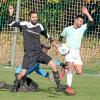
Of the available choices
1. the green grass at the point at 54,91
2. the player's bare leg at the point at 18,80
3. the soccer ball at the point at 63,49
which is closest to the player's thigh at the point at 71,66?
the soccer ball at the point at 63,49

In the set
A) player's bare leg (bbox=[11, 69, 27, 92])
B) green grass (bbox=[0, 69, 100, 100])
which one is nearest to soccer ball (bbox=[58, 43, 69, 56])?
green grass (bbox=[0, 69, 100, 100])

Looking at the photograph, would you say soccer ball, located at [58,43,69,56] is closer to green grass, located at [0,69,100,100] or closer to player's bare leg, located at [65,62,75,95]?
player's bare leg, located at [65,62,75,95]

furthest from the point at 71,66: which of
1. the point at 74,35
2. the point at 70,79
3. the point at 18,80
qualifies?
the point at 18,80

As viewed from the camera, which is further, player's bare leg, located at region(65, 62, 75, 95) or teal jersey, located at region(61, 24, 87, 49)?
teal jersey, located at region(61, 24, 87, 49)

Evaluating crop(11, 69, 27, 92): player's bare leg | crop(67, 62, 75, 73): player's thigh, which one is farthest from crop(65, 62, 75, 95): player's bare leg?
crop(11, 69, 27, 92): player's bare leg

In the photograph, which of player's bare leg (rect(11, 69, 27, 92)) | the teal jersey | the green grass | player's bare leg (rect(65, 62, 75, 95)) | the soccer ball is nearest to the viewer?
the green grass

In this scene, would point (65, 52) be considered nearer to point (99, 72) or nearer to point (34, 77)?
point (34, 77)

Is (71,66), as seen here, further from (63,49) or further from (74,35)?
(74,35)

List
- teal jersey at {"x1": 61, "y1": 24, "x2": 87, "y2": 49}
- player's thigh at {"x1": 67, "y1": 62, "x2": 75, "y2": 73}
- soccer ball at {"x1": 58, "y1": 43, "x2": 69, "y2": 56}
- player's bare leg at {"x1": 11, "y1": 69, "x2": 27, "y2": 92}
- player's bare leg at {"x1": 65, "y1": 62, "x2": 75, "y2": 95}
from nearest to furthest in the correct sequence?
player's bare leg at {"x1": 65, "y1": 62, "x2": 75, "y2": 95} → player's bare leg at {"x1": 11, "y1": 69, "x2": 27, "y2": 92} → soccer ball at {"x1": 58, "y1": 43, "x2": 69, "y2": 56} → player's thigh at {"x1": 67, "y1": 62, "x2": 75, "y2": 73} → teal jersey at {"x1": 61, "y1": 24, "x2": 87, "y2": 49}

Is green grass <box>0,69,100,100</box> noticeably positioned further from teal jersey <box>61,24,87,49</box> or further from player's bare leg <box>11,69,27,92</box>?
teal jersey <box>61,24,87,49</box>

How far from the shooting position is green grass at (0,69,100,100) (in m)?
10.9

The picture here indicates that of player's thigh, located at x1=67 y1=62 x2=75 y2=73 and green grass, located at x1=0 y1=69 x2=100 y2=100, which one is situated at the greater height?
player's thigh, located at x1=67 y1=62 x2=75 y2=73

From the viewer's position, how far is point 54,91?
11812 mm

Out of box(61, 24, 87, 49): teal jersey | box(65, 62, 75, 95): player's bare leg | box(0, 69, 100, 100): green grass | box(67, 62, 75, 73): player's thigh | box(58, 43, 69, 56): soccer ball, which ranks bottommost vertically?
box(0, 69, 100, 100): green grass
